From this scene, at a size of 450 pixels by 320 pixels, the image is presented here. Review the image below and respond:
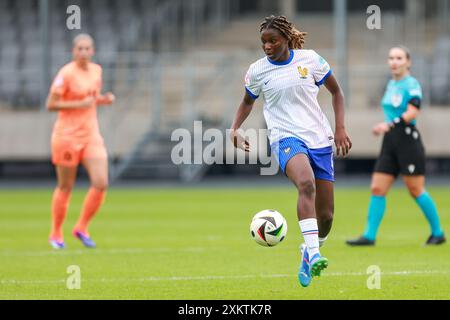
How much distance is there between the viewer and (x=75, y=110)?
1377 centimetres

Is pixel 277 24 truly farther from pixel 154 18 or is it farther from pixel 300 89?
pixel 154 18

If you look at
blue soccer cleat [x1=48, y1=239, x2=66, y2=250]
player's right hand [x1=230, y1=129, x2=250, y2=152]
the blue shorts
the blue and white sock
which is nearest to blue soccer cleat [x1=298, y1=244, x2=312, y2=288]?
the blue and white sock

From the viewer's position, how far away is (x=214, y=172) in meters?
31.1

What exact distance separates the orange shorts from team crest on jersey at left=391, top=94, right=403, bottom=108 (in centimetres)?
347

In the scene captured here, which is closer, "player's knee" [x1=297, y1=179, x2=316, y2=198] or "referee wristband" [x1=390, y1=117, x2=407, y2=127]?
"player's knee" [x1=297, y1=179, x2=316, y2=198]

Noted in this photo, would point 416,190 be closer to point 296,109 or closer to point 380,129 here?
point 380,129

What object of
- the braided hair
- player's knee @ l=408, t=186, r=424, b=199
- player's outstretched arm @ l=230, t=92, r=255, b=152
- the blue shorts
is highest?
the braided hair

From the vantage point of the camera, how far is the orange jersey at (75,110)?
45.0 ft

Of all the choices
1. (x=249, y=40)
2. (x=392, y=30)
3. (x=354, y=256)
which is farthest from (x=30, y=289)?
(x=249, y=40)

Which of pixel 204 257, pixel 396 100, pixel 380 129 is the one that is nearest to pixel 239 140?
pixel 204 257

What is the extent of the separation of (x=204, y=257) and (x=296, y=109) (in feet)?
10.6

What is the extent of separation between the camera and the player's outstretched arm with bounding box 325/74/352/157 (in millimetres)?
9906

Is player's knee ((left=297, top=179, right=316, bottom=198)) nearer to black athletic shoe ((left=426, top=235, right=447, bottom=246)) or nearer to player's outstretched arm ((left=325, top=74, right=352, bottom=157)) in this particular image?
player's outstretched arm ((left=325, top=74, right=352, bottom=157))

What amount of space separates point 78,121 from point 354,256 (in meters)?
3.77
